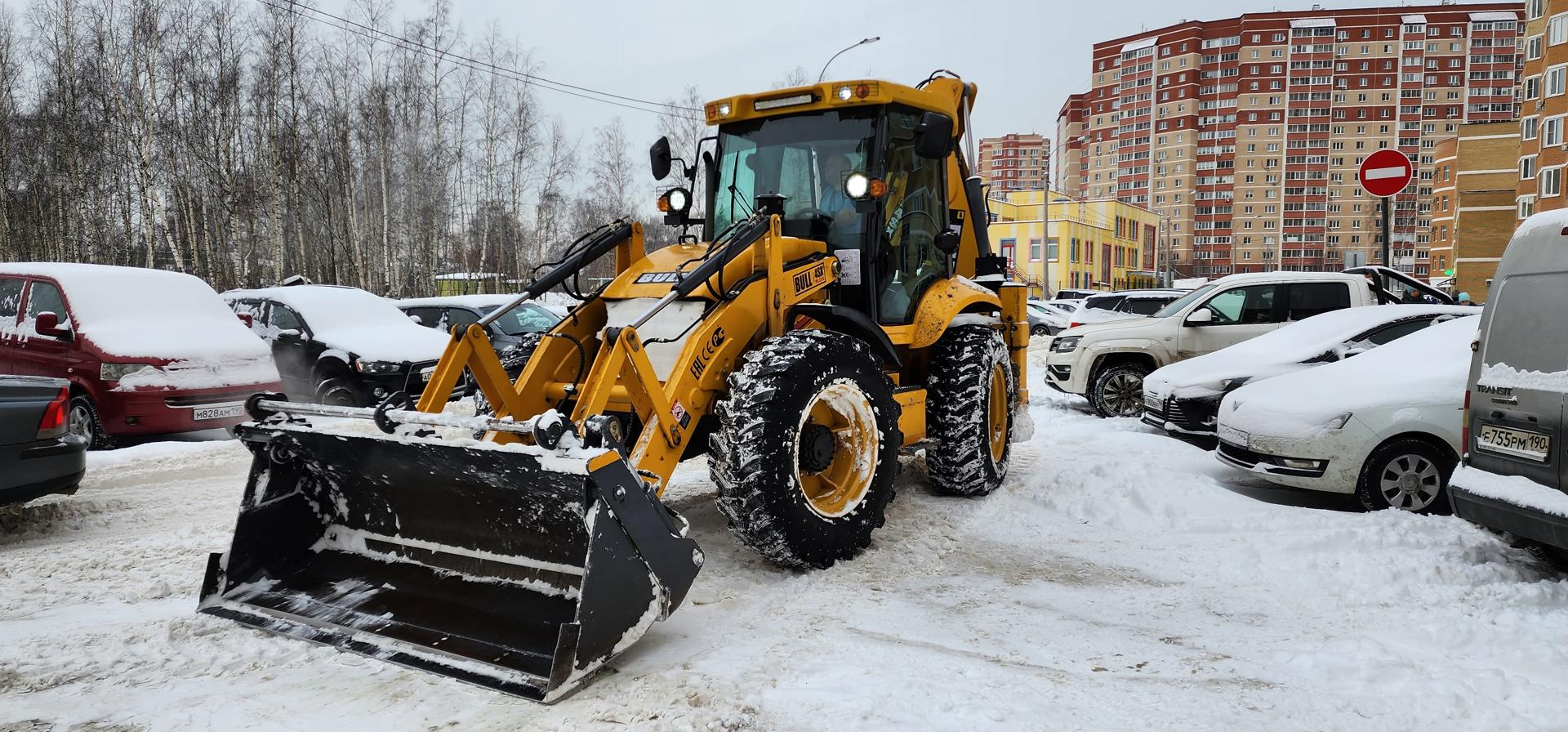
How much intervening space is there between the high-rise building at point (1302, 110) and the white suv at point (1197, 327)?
3900 inches

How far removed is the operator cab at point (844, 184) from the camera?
227 inches

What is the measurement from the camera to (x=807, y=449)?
4.80 metres

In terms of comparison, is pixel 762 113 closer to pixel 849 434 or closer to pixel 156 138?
pixel 849 434

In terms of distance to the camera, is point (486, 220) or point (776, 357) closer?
point (776, 357)

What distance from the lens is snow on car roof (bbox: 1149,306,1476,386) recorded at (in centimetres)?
824

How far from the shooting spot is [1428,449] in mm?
5918

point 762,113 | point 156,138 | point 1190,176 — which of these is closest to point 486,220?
point 156,138

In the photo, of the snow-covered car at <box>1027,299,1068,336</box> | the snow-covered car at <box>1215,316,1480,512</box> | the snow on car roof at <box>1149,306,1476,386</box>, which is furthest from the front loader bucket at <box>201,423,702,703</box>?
the snow-covered car at <box>1027,299,1068,336</box>

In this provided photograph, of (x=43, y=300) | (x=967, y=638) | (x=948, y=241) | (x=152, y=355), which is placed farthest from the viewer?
(x=43, y=300)

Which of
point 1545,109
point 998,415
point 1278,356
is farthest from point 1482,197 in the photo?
point 998,415

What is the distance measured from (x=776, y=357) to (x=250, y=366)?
6819mm

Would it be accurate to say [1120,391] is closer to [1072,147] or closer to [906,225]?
[906,225]

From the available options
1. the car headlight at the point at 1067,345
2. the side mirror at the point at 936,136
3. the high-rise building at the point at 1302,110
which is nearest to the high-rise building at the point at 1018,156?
the high-rise building at the point at 1302,110

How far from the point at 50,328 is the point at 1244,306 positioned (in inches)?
491
